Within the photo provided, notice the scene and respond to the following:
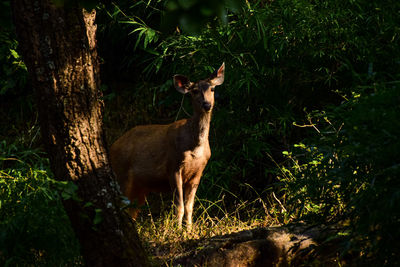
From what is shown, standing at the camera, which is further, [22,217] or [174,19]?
[22,217]

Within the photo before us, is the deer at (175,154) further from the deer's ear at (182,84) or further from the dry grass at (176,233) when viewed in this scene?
the dry grass at (176,233)

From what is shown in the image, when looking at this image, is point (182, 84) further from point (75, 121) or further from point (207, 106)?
point (75, 121)

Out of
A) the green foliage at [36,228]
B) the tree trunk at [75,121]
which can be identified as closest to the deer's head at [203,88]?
the green foliage at [36,228]

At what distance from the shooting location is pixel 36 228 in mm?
4020

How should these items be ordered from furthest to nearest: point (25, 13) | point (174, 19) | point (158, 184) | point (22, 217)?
point (158, 184) → point (22, 217) → point (25, 13) → point (174, 19)

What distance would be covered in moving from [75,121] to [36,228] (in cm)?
85

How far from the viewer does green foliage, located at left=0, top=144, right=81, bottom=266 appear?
391 centimetres

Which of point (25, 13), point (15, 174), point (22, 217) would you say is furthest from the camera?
point (15, 174)

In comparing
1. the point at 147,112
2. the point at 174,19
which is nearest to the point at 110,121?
the point at 147,112

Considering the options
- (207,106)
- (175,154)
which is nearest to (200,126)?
(207,106)

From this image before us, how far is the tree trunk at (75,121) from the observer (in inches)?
148

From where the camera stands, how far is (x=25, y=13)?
3.72 m

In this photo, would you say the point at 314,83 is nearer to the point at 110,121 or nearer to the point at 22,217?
the point at 110,121

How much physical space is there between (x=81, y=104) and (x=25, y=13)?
0.71 m
